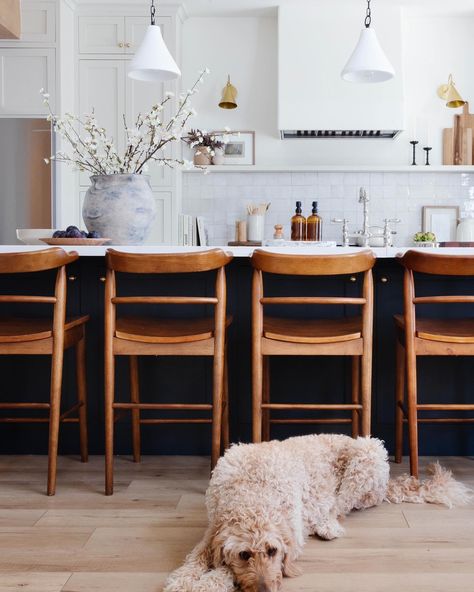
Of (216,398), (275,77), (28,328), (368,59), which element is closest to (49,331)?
(28,328)

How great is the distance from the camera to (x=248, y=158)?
5121mm

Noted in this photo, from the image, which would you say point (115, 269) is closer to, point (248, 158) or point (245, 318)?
point (245, 318)

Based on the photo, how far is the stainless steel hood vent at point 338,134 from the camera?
192 inches

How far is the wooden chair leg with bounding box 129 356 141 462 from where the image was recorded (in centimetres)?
241

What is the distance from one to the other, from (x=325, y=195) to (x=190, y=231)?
3.79 ft

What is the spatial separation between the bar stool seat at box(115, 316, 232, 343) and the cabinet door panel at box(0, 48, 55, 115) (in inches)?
116

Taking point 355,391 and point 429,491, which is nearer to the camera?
point 429,491

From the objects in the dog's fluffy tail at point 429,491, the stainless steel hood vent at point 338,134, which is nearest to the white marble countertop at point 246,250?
the dog's fluffy tail at point 429,491

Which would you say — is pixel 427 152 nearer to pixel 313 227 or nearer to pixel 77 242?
pixel 313 227

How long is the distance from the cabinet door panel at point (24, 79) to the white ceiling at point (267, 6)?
3.89ft

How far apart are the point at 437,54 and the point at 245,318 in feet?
12.1

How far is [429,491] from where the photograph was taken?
207 centimetres

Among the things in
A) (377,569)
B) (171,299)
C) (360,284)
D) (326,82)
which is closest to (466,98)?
(326,82)

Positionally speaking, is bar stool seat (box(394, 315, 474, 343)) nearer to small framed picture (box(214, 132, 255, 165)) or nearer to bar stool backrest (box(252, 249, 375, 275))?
bar stool backrest (box(252, 249, 375, 275))
